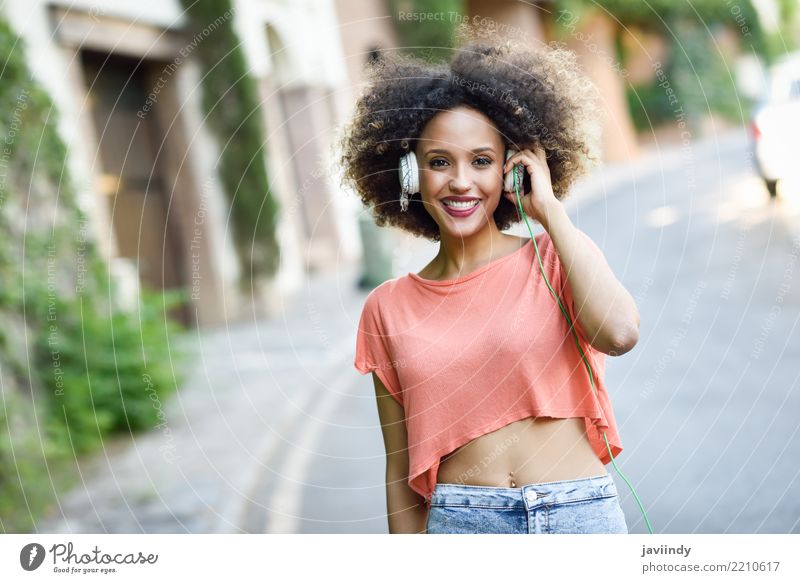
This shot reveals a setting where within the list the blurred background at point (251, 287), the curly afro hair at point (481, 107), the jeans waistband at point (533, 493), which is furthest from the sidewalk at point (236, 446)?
the jeans waistband at point (533, 493)

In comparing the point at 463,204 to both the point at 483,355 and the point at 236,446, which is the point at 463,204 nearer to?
the point at 483,355

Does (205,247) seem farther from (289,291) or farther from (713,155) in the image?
(713,155)

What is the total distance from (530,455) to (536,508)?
10 centimetres

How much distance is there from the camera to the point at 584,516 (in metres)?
1.81

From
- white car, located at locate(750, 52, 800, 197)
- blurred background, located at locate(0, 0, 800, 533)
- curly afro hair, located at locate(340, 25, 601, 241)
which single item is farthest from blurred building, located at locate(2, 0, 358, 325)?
curly afro hair, located at locate(340, 25, 601, 241)

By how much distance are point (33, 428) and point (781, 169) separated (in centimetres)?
508

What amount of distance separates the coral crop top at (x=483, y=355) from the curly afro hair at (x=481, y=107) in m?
0.22

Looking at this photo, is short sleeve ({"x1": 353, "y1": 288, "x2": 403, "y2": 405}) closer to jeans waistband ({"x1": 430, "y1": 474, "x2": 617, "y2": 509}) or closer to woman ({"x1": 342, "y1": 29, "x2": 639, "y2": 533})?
woman ({"x1": 342, "y1": 29, "x2": 639, "y2": 533})

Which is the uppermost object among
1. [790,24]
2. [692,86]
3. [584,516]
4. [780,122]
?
[692,86]

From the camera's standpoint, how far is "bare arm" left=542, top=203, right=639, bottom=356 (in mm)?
1641

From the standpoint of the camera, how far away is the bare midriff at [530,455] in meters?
1.76

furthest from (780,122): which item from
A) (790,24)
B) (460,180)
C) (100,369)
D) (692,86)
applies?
(692,86)
